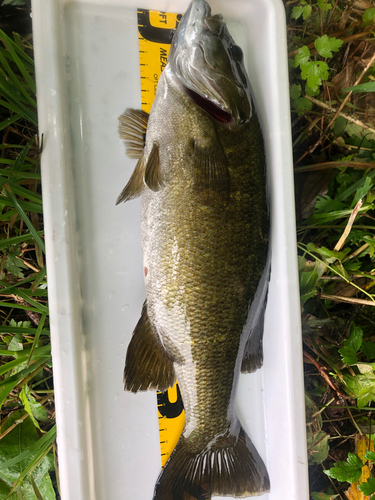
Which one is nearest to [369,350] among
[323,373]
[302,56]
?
[323,373]

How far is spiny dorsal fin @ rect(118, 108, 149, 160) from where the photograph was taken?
1.15 metres

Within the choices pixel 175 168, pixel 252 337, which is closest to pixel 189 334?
pixel 252 337

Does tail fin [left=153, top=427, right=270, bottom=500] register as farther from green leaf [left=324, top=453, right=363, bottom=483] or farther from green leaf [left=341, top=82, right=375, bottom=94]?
green leaf [left=341, top=82, right=375, bottom=94]

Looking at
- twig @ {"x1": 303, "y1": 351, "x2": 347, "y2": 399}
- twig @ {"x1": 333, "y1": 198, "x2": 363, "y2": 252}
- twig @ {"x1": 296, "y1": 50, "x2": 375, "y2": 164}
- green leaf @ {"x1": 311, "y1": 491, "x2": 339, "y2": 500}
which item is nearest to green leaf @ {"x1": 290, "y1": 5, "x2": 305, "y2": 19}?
twig @ {"x1": 296, "y1": 50, "x2": 375, "y2": 164}

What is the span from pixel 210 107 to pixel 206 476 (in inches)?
49.6

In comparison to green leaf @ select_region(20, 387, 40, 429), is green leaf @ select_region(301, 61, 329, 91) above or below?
above

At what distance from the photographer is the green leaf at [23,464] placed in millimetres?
1188

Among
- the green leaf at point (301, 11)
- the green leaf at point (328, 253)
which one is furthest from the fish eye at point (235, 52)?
the green leaf at point (328, 253)

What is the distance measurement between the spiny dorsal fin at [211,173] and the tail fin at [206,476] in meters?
0.86

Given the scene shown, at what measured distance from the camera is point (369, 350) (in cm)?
134

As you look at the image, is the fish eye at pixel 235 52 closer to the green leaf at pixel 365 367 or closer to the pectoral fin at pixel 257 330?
the pectoral fin at pixel 257 330

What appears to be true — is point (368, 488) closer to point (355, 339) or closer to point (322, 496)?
point (322, 496)

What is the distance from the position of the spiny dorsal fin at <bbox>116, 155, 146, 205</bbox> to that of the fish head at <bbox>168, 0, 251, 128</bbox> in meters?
0.28

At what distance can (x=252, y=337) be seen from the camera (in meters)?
1.12
